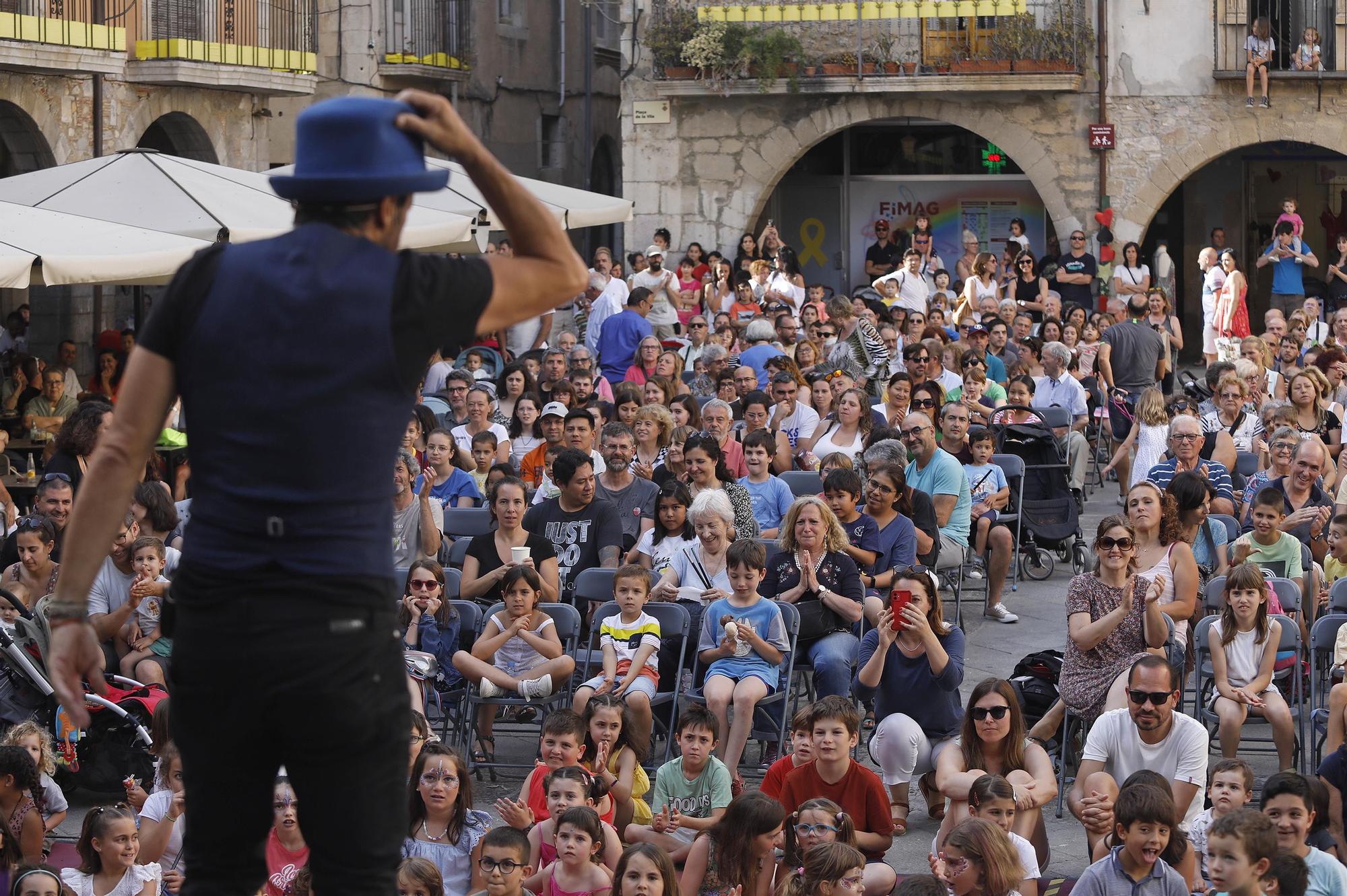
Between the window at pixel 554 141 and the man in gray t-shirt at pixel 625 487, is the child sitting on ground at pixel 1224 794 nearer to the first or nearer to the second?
the man in gray t-shirt at pixel 625 487

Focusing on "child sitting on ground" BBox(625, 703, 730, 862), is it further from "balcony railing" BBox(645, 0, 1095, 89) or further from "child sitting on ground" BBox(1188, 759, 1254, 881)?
"balcony railing" BBox(645, 0, 1095, 89)

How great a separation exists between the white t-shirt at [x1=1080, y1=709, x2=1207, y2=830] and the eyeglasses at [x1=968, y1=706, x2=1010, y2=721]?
0.36m

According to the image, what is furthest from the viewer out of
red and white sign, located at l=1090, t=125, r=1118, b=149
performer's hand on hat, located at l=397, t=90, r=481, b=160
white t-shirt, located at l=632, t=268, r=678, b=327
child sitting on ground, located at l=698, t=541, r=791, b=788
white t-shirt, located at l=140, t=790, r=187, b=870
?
red and white sign, located at l=1090, t=125, r=1118, b=149

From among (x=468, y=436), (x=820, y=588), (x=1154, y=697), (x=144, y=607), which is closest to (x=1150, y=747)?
(x=1154, y=697)

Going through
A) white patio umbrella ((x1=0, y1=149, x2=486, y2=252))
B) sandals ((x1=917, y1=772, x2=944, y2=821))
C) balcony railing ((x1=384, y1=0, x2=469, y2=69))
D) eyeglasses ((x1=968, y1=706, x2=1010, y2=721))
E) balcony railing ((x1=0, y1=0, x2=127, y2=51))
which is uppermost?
balcony railing ((x1=384, y1=0, x2=469, y2=69))

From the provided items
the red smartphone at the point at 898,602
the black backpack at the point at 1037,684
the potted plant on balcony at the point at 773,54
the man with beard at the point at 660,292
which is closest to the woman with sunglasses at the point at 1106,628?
the black backpack at the point at 1037,684

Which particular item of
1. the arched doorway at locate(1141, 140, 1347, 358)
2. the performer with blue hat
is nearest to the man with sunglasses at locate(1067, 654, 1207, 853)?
the performer with blue hat

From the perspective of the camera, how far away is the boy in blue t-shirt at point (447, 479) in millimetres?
10617

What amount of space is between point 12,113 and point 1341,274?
14.5m

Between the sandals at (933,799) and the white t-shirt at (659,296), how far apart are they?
9.67m

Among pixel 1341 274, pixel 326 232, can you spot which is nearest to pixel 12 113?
pixel 1341 274

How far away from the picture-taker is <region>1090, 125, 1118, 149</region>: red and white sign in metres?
23.1

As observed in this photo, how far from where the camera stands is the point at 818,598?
8562 mm

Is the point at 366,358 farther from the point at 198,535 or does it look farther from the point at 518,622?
the point at 518,622
